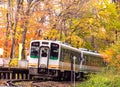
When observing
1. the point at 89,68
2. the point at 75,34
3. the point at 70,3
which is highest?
the point at 70,3

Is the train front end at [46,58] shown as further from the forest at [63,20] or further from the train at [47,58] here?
the forest at [63,20]

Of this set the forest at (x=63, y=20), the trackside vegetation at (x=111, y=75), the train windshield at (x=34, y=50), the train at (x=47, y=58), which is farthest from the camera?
the forest at (x=63, y=20)

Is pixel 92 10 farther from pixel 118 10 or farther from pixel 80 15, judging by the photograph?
pixel 118 10

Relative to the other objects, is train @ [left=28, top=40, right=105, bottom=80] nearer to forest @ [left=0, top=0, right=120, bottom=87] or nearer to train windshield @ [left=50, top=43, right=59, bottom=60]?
train windshield @ [left=50, top=43, right=59, bottom=60]

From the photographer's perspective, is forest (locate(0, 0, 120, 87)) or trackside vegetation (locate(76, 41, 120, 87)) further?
forest (locate(0, 0, 120, 87))

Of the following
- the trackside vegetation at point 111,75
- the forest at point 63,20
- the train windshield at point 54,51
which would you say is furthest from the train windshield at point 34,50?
the trackside vegetation at point 111,75

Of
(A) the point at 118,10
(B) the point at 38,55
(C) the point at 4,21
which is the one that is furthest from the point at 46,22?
(B) the point at 38,55

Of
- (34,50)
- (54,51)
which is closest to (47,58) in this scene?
(54,51)

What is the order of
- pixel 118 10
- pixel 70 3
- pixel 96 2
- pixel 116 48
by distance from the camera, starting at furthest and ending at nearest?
pixel 96 2, pixel 70 3, pixel 118 10, pixel 116 48

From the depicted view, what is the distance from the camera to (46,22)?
4741 centimetres

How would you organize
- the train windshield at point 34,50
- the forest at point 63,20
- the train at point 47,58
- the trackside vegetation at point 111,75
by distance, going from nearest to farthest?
the trackside vegetation at point 111,75 → the train at point 47,58 → the train windshield at point 34,50 → the forest at point 63,20

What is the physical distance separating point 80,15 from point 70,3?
218cm

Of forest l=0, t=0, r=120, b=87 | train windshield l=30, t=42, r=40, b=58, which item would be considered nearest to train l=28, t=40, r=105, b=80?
train windshield l=30, t=42, r=40, b=58

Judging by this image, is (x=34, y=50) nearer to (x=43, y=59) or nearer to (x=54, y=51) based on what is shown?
(x=43, y=59)
